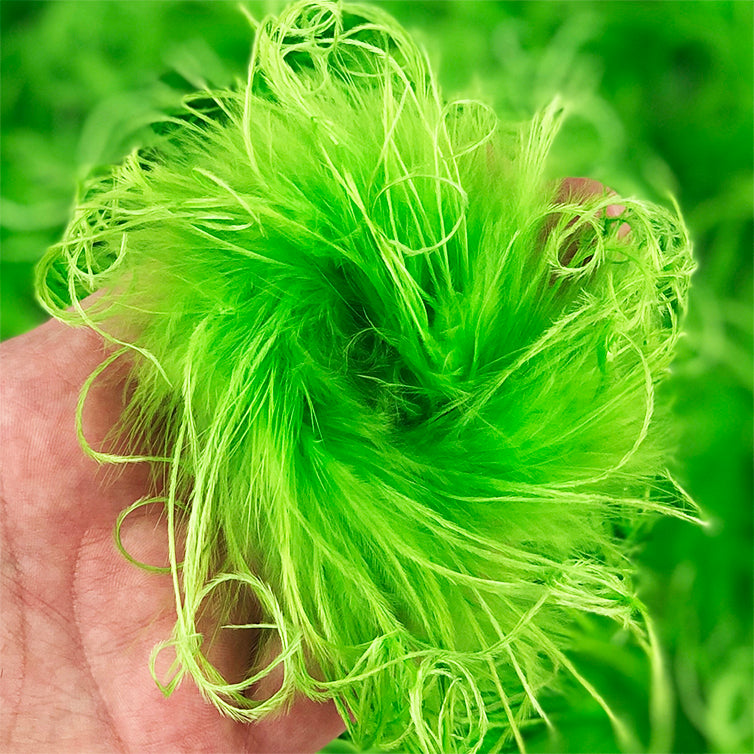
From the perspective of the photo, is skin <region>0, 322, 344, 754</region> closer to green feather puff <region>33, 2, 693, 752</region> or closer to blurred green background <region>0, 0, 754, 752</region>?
green feather puff <region>33, 2, 693, 752</region>

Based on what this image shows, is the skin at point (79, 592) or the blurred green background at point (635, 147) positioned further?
the blurred green background at point (635, 147)

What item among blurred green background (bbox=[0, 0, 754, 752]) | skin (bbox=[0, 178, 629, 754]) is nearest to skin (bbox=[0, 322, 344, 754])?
skin (bbox=[0, 178, 629, 754])

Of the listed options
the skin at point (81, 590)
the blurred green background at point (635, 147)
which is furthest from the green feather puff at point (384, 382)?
the blurred green background at point (635, 147)

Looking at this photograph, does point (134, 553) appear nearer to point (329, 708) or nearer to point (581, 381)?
point (329, 708)

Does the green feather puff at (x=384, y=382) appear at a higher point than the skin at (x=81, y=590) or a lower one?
higher

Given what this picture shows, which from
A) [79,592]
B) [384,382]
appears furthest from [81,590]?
[384,382]

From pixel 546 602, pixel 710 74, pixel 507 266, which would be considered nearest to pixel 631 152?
pixel 710 74

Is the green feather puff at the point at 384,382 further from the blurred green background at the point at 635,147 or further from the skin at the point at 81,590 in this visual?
the blurred green background at the point at 635,147
